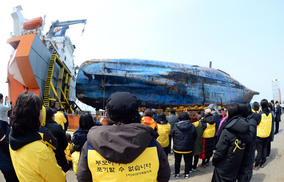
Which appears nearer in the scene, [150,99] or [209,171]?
[209,171]

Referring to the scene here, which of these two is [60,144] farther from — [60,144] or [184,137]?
[184,137]

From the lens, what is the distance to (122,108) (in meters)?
1.34

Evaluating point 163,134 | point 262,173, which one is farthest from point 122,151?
point 262,173

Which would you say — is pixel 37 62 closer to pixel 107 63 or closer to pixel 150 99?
pixel 107 63

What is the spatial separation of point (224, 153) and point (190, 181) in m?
1.84

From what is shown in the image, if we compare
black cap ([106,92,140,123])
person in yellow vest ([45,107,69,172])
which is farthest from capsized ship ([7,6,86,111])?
black cap ([106,92,140,123])

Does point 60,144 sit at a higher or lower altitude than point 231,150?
higher

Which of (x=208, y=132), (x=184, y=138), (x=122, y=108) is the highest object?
(x=122, y=108)

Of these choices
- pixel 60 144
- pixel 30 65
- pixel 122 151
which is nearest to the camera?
pixel 122 151

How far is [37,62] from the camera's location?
1137cm

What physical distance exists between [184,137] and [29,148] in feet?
11.4

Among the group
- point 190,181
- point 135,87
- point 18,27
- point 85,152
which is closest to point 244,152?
point 190,181

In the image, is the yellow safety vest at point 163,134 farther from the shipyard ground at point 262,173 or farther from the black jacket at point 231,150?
the black jacket at point 231,150

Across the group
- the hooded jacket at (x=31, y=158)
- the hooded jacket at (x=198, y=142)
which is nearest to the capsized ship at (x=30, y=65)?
the hooded jacket at (x=198, y=142)
